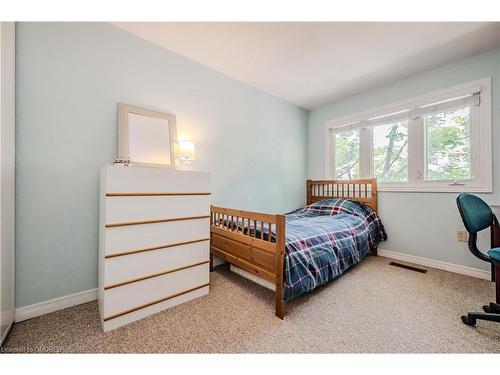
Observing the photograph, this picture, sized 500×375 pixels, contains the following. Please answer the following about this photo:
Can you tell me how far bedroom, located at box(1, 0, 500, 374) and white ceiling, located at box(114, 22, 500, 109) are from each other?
0.02m

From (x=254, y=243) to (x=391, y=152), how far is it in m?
2.28

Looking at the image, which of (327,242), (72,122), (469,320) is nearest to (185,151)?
(72,122)

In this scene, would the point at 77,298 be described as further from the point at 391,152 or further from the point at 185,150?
the point at 391,152

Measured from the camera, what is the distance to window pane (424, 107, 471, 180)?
216 cm

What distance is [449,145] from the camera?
89.2 inches

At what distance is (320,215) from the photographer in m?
2.80

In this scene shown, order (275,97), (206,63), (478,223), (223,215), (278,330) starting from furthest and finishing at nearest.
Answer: (275,97) → (206,63) → (223,215) → (478,223) → (278,330)

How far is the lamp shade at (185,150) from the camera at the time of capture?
2.00m
